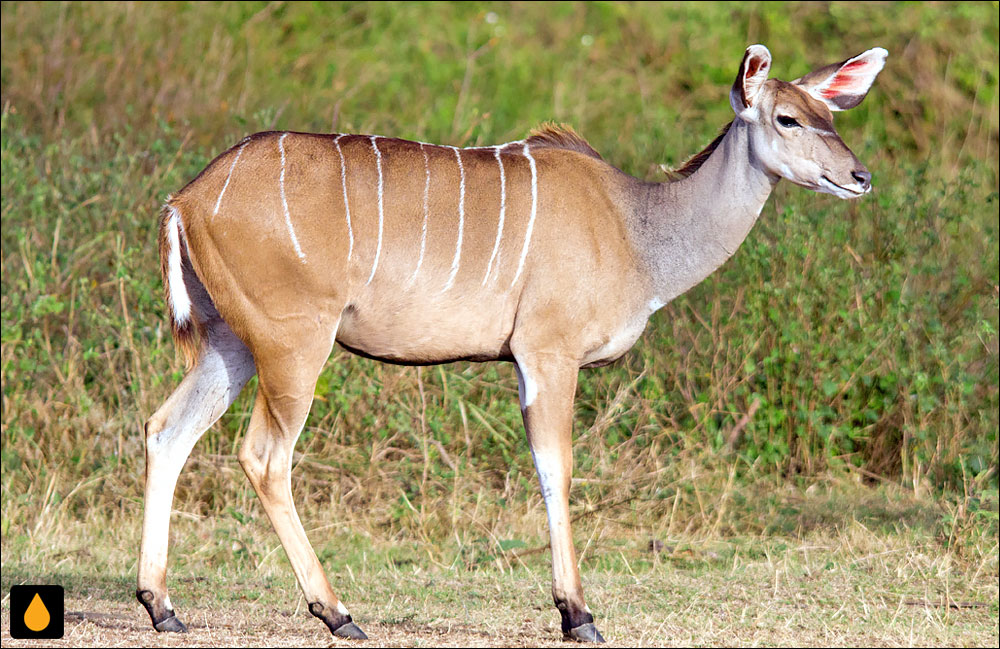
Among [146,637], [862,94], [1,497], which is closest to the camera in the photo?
[146,637]

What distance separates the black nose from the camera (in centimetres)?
483

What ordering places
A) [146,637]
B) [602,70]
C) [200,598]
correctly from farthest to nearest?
[602,70], [200,598], [146,637]

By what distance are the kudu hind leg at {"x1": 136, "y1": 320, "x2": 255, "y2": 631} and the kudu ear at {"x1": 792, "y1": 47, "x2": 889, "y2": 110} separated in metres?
2.41

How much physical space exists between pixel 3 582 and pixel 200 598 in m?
0.96

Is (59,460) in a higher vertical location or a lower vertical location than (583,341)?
lower

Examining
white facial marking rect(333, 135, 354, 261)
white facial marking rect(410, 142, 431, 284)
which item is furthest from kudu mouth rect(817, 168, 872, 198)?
white facial marking rect(333, 135, 354, 261)

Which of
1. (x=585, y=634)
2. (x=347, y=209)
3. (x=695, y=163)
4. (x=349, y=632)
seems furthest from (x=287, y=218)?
(x=585, y=634)

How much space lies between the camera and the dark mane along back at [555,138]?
539 cm

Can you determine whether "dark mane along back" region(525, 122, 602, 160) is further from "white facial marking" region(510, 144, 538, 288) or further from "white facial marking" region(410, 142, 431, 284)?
"white facial marking" region(410, 142, 431, 284)

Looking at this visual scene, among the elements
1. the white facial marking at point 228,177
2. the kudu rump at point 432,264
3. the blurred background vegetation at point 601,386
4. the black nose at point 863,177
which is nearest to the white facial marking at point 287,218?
the kudu rump at point 432,264

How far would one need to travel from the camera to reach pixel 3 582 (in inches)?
237

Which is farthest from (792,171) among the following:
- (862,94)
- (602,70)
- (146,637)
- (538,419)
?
(602,70)

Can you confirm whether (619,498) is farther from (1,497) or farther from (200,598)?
(1,497)

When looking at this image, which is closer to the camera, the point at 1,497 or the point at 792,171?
the point at 792,171
